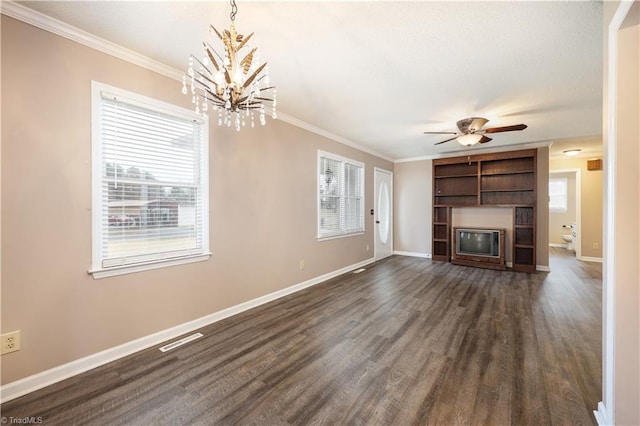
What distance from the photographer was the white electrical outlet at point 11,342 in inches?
66.4

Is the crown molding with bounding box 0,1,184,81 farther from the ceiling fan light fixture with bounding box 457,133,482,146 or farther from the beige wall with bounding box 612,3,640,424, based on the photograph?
the ceiling fan light fixture with bounding box 457,133,482,146

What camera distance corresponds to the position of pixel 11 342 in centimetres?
171

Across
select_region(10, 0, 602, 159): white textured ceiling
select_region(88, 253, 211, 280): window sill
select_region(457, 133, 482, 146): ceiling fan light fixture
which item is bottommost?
select_region(88, 253, 211, 280): window sill

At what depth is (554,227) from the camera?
8148mm

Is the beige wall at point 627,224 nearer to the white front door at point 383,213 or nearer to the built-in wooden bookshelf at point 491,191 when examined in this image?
the built-in wooden bookshelf at point 491,191

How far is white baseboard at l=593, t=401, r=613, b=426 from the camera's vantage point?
1406mm

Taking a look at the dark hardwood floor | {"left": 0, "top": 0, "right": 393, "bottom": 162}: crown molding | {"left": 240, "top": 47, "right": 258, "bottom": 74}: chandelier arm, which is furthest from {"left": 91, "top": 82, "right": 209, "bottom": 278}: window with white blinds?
{"left": 240, "top": 47, "right": 258, "bottom": 74}: chandelier arm


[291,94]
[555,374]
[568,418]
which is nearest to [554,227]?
[555,374]

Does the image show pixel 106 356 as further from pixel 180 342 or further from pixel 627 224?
pixel 627 224

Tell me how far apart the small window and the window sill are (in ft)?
33.2

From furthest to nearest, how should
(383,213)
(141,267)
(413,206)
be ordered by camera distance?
(413,206) → (383,213) → (141,267)

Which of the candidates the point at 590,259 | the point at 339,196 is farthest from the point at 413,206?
the point at 590,259

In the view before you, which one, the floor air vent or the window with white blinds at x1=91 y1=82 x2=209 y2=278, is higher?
the window with white blinds at x1=91 y1=82 x2=209 y2=278

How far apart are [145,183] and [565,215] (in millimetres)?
10756
